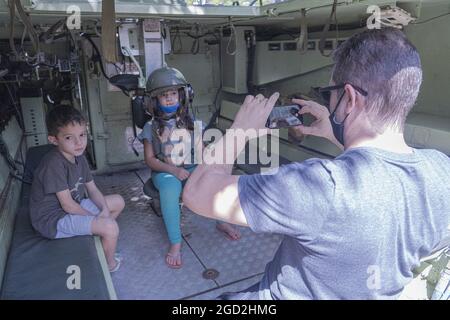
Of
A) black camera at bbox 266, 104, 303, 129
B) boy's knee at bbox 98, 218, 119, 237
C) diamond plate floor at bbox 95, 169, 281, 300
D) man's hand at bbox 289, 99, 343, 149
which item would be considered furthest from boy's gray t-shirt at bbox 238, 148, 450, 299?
boy's knee at bbox 98, 218, 119, 237

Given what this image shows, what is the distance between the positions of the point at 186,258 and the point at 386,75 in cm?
193

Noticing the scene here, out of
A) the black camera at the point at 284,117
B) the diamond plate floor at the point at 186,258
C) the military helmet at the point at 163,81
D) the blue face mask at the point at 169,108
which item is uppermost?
the military helmet at the point at 163,81

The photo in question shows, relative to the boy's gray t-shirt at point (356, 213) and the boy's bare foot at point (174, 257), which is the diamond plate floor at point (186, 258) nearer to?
the boy's bare foot at point (174, 257)

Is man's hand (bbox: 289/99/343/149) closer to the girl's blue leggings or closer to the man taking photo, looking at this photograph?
the man taking photo

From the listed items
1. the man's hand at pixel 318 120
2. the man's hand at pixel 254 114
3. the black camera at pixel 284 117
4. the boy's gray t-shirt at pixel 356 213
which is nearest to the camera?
the boy's gray t-shirt at pixel 356 213

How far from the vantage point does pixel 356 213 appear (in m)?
→ 0.91

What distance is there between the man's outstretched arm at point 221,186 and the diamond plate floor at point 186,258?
1.28 metres

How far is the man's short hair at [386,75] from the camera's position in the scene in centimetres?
99

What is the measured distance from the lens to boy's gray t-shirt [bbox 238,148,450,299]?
35.9 inches

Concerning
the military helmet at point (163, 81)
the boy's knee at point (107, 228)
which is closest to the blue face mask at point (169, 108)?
the military helmet at point (163, 81)

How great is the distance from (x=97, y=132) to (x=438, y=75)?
127 inches

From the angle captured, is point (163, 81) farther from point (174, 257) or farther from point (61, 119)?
point (174, 257)

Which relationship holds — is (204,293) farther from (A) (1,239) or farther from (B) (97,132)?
(B) (97,132)
